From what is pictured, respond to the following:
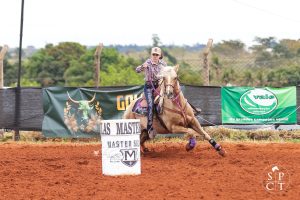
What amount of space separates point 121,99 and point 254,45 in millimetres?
42653

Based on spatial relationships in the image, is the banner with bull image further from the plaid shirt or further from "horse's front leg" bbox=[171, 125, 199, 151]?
"horse's front leg" bbox=[171, 125, 199, 151]

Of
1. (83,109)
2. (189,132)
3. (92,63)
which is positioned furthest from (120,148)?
(92,63)

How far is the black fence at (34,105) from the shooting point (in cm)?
1989

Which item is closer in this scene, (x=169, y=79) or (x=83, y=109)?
(x=169, y=79)

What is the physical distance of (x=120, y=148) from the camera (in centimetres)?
1154

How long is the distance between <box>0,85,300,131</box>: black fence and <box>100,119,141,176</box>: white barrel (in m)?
8.43

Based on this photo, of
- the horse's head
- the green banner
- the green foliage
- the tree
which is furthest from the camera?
the tree

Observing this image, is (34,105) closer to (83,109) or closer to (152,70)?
(83,109)

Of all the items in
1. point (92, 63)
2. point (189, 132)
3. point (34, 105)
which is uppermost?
point (92, 63)

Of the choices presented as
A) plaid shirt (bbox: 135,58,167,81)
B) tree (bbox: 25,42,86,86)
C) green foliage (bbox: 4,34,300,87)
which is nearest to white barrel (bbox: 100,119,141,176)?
plaid shirt (bbox: 135,58,167,81)

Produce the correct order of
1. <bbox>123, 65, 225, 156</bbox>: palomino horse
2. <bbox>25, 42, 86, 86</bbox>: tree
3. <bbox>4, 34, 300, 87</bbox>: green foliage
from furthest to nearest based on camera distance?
<bbox>25, 42, 86, 86</bbox>: tree, <bbox>4, 34, 300, 87</bbox>: green foliage, <bbox>123, 65, 225, 156</bbox>: palomino horse

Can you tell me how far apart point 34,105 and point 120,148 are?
9424 mm

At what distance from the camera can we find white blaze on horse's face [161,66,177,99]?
43.7ft

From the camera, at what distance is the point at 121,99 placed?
65.4 feet
